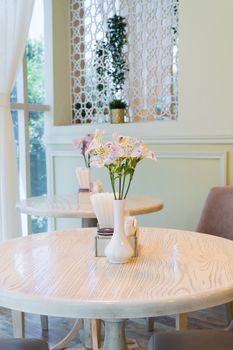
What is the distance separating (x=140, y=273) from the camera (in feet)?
3.51

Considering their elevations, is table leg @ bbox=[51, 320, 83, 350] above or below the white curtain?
below

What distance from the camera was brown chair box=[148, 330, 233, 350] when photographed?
3.80 ft

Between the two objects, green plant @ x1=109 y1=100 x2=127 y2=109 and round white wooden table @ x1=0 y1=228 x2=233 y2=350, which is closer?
round white wooden table @ x1=0 y1=228 x2=233 y2=350

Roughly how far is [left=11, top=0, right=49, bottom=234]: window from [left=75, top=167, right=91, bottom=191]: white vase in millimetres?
1032

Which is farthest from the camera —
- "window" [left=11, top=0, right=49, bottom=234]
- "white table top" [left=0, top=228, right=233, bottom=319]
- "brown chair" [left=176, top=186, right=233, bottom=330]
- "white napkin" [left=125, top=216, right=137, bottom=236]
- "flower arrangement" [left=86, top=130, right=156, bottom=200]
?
"window" [left=11, top=0, right=49, bottom=234]

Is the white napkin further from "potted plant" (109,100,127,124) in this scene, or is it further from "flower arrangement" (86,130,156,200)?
"potted plant" (109,100,127,124)

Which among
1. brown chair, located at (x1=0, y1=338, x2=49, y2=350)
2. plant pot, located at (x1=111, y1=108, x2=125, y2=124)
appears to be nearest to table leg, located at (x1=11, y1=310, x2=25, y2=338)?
brown chair, located at (x1=0, y1=338, x2=49, y2=350)

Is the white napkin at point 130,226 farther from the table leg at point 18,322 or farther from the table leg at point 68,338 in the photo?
the table leg at point 68,338

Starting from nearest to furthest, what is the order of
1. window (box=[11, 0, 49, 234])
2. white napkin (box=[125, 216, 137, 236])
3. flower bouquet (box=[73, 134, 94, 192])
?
1. white napkin (box=[125, 216, 137, 236])
2. flower bouquet (box=[73, 134, 94, 192])
3. window (box=[11, 0, 49, 234])

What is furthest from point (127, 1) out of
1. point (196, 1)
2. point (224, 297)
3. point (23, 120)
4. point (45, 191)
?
point (224, 297)

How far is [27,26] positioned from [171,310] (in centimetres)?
261

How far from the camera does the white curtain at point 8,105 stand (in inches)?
111

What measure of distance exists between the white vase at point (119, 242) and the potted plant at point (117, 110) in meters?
1.98

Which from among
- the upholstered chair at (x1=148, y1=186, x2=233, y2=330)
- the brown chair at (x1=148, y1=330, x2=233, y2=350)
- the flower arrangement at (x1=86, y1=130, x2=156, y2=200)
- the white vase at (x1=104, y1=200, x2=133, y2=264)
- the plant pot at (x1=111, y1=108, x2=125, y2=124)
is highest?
the plant pot at (x1=111, y1=108, x2=125, y2=124)
